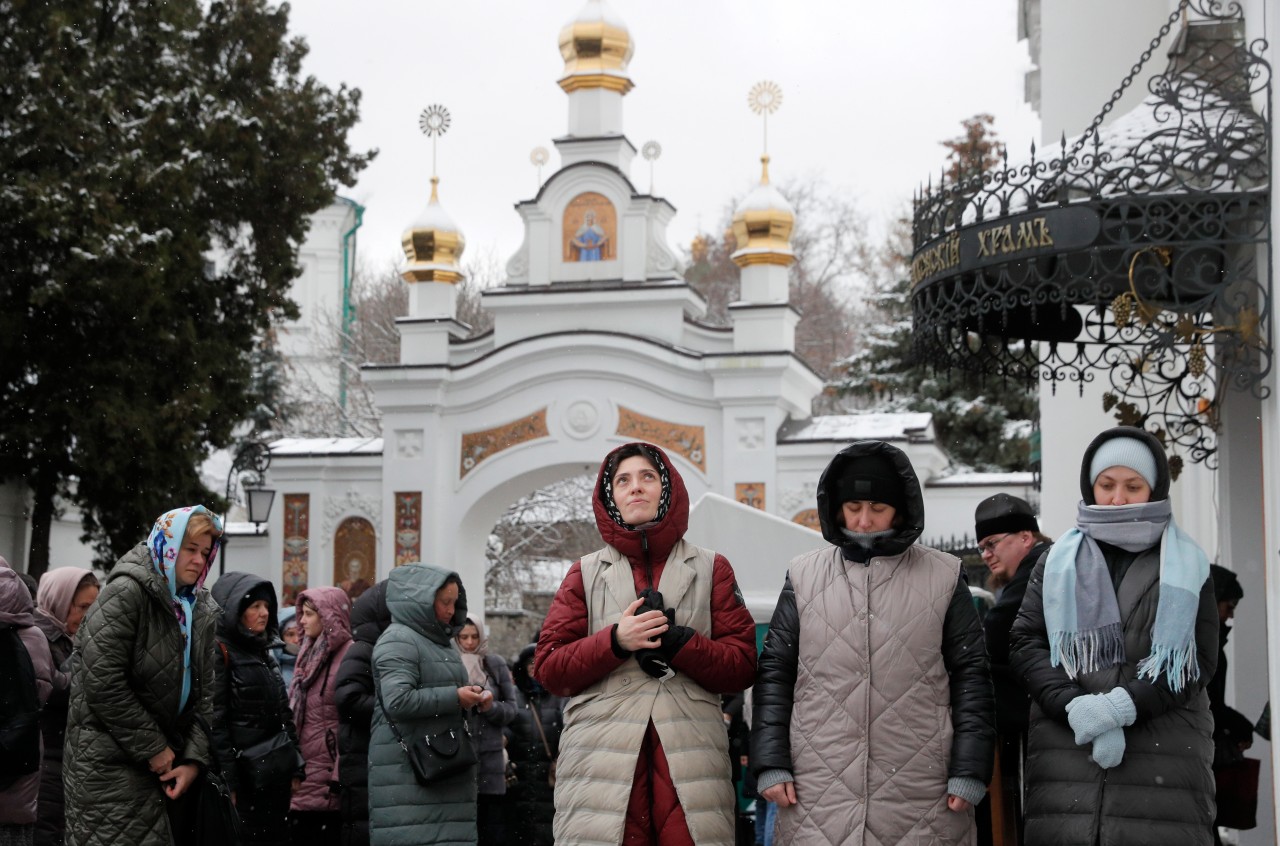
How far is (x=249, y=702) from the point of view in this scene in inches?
267

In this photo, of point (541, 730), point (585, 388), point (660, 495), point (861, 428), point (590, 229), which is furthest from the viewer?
point (590, 229)

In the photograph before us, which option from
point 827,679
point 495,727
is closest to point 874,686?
point 827,679

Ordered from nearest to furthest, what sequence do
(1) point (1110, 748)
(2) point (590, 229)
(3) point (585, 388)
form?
(1) point (1110, 748) → (3) point (585, 388) → (2) point (590, 229)

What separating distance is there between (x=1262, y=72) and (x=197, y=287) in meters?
13.0

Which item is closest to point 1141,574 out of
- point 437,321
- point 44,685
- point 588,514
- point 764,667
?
point 764,667

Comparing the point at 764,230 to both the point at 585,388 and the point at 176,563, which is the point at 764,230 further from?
the point at 176,563

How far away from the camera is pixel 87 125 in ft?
51.8

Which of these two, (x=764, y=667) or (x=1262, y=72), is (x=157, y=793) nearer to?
(x=764, y=667)

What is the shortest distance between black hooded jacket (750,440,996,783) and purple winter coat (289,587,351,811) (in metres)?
3.44

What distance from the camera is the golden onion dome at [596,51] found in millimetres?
23375

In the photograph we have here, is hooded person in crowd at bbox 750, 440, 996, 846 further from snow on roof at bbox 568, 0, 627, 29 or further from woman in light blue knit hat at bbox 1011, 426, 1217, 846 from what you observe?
snow on roof at bbox 568, 0, 627, 29

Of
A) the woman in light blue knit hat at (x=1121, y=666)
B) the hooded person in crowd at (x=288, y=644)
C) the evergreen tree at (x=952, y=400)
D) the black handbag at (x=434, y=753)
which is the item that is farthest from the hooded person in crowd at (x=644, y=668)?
the evergreen tree at (x=952, y=400)

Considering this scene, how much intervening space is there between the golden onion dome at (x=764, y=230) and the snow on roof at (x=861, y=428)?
226cm

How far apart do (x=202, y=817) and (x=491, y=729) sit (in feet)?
10.9
